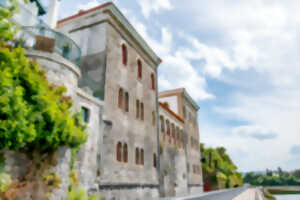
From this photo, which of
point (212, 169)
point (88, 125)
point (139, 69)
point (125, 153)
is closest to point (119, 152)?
point (125, 153)

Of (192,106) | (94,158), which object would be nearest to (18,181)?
(94,158)

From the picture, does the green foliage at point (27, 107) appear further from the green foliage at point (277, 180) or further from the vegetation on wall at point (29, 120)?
the green foliage at point (277, 180)

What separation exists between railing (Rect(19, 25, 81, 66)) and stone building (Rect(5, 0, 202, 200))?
3 centimetres

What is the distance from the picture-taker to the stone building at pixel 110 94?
9164 millimetres

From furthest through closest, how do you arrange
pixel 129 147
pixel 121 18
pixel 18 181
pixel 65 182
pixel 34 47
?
pixel 121 18 < pixel 129 147 < pixel 34 47 < pixel 65 182 < pixel 18 181

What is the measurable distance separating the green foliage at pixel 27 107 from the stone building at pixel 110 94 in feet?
2.82

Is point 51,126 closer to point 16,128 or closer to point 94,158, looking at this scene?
point 16,128

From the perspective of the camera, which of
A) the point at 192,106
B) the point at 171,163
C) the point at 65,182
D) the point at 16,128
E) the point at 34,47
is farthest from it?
the point at 192,106

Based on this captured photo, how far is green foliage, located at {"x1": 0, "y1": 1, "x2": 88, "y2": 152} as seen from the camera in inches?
230

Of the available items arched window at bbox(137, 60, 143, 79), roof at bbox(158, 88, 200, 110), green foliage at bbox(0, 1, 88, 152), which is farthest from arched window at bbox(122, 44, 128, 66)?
roof at bbox(158, 88, 200, 110)

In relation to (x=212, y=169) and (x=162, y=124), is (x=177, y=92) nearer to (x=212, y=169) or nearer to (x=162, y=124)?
(x=162, y=124)

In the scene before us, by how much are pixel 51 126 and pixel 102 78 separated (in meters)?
6.55

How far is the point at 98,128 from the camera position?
11.9m

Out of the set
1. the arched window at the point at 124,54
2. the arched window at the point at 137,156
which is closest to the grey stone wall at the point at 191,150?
the arched window at the point at 137,156
